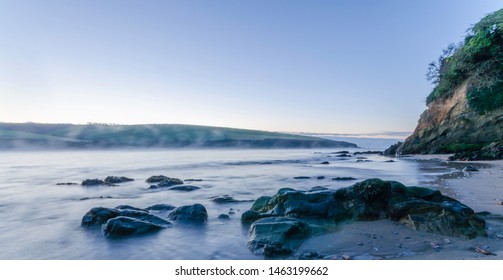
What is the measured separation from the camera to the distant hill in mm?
67688

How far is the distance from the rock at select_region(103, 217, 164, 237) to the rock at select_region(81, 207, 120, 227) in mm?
743

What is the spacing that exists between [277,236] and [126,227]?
3.02 metres

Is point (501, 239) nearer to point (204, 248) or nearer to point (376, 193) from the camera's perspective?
point (376, 193)

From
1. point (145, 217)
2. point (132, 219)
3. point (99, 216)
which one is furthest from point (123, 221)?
point (99, 216)

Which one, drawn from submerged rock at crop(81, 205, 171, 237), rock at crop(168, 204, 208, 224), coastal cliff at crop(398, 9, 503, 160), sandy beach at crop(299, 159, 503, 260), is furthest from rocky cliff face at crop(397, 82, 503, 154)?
submerged rock at crop(81, 205, 171, 237)

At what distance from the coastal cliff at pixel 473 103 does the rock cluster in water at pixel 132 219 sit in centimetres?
2079

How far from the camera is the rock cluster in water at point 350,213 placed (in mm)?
5551

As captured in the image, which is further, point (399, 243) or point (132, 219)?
point (132, 219)

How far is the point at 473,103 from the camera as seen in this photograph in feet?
85.9

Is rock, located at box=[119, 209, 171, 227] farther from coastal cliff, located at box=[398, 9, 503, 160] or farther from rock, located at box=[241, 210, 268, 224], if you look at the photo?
coastal cliff, located at box=[398, 9, 503, 160]

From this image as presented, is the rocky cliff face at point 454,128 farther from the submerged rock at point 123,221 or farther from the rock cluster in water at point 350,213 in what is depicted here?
the submerged rock at point 123,221

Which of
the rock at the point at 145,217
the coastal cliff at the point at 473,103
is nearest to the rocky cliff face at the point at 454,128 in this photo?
the coastal cliff at the point at 473,103

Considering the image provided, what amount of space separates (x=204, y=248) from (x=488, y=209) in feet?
20.5

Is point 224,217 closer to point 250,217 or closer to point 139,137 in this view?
point 250,217
